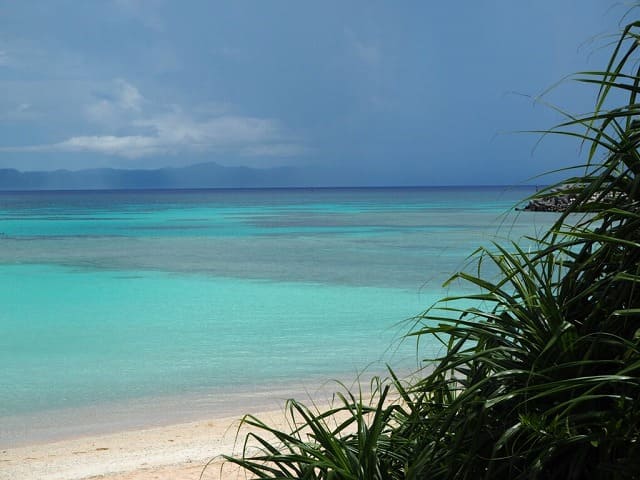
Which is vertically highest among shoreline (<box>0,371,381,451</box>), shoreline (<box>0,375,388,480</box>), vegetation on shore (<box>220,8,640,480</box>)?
vegetation on shore (<box>220,8,640,480</box>)

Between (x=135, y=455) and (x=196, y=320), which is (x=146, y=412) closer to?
(x=135, y=455)

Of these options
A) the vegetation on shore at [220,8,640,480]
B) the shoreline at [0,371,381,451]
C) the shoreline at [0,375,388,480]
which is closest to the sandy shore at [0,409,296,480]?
→ the shoreline at [0,375,388,480]

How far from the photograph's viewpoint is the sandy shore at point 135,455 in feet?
20.0

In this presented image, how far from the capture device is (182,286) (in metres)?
A: 20.8

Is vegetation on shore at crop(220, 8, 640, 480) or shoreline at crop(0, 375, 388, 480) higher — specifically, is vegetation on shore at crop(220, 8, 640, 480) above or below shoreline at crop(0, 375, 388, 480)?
above

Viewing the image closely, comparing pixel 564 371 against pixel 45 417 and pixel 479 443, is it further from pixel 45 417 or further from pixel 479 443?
pixel 45 417

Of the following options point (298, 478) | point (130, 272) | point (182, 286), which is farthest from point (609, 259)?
point (130, 272)

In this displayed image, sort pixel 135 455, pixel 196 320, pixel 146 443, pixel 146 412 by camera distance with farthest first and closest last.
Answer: pixel 196 320 → pixel 146 412 → pixel 146 443 → pixel 135 455

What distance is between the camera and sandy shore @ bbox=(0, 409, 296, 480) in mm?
6094

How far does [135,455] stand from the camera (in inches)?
264

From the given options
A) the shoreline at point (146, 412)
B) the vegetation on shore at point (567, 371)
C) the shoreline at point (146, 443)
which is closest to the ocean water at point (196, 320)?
the shoreline at point (146, 412)

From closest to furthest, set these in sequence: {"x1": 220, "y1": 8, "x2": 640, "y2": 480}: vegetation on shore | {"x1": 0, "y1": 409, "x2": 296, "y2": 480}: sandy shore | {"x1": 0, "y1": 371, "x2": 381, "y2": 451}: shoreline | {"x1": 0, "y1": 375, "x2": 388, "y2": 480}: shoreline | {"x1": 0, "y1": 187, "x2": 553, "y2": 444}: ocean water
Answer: {"x1": 220, "y1": 8, "x2": 640, "y2": 480}: vegetation on shore
{"x1": 0, "y1": 409, "x2": 296, "y2": 480}: sandy shore
{"x1": 0, "y1": 375, "x2": 388, "y2": 480}: shoreline
{"x1": 0, "y1": 371, "x2": 381, "y2": 451}: shoreline
{"x1": 0, "y1": 187, "x2": 553, "y2": 444}: ocean water

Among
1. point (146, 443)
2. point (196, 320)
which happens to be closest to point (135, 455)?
point (146, 443)

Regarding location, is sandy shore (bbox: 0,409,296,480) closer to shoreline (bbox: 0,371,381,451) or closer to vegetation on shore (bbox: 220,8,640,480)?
shoreline (bbox: 0,371,381,451)
